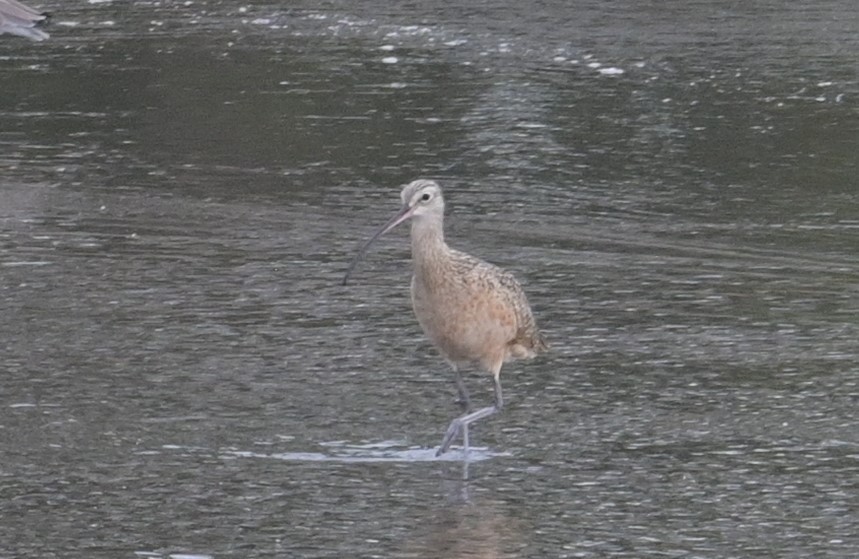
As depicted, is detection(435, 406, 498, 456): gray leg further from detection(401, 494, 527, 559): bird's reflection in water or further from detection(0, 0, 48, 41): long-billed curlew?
detection(0, 0, 48, 41): long-billed curlew

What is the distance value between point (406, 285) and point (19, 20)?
17.9ft

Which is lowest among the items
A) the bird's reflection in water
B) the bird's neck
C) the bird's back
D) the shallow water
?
the shallow water

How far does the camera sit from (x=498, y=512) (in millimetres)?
6531

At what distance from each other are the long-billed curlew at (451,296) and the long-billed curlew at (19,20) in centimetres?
729

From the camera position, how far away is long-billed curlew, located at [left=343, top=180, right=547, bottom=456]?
7.39 meters

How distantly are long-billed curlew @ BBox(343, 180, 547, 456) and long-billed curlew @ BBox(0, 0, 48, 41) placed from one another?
7288 millimetres

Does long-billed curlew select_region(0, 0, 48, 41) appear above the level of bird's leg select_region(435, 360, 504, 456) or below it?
above

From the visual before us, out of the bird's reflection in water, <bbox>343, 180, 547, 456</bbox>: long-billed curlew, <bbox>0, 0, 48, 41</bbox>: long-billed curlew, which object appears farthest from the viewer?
<bbox>0, 0, 48, 41</bbox>: long-billed curlew

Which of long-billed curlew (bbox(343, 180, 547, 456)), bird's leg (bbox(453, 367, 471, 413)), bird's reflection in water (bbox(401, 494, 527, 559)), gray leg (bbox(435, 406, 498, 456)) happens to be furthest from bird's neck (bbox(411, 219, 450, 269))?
bird's reflection in water (bbox(401, 494, 527, 559))

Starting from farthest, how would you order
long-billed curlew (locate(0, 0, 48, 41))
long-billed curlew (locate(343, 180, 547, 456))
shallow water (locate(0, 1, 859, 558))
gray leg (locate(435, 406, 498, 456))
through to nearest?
1. long-billed curlew (locate(0, 0, 48, 41))
2. long-billed curlew (locate(343, 180, 547, 456))
3. gray leg (locate(435, 406, 498, 456))
4. shallow water (locate(0, 1, 859, 558))

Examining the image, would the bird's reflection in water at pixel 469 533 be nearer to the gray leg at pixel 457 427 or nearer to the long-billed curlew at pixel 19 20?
the gray leg at pixel 457 427

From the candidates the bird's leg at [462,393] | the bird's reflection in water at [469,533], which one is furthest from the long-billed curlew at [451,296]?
the bird's reflection in water at [469,533]

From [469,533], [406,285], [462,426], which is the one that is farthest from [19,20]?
[469,533]

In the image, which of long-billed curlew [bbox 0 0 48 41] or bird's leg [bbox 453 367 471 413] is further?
long-billed curlew [bbox 0 0 48 41]
